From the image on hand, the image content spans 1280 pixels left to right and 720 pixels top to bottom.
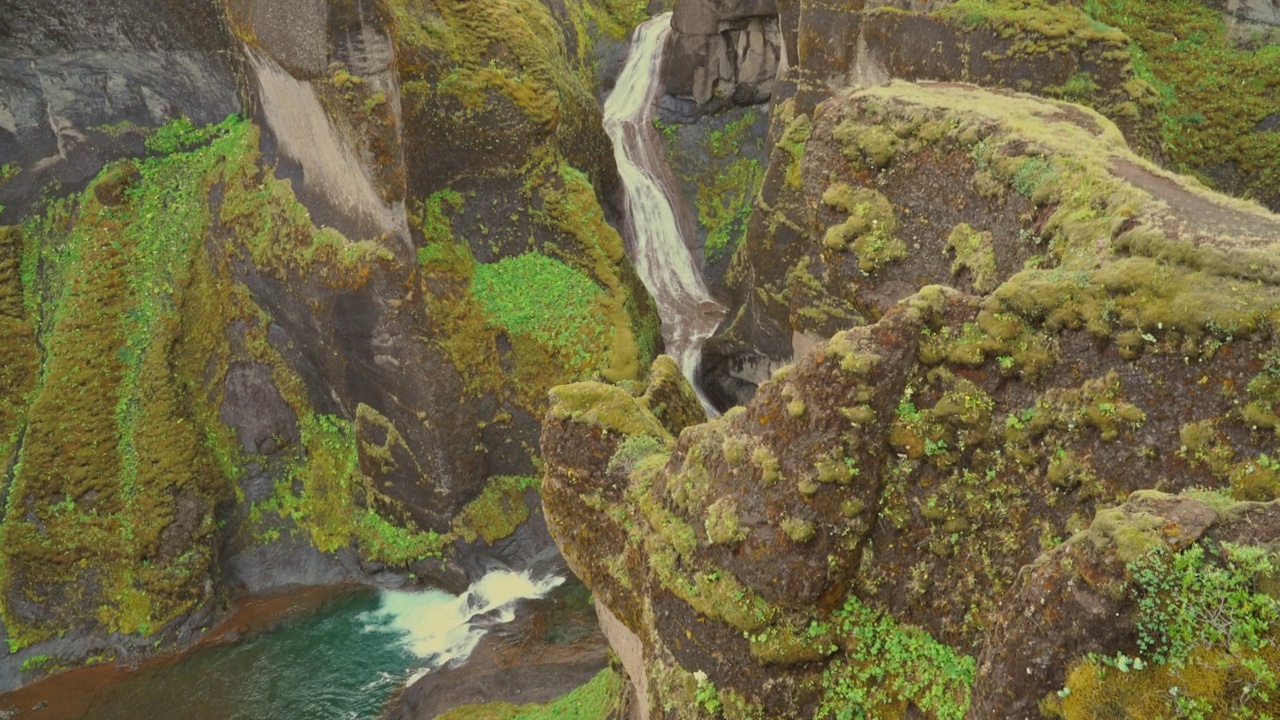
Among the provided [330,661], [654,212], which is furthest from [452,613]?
[654,212]

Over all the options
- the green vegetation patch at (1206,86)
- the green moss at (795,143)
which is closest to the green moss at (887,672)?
the green vegetation patch at (1206,86)

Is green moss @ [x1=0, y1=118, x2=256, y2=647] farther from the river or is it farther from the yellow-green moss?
the yellow-green moss

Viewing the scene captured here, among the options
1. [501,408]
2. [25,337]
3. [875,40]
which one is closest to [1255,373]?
[875,40]

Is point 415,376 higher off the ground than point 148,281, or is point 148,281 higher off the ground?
point 148,281

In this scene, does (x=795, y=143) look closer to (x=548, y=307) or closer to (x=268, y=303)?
(x=548, y=307)

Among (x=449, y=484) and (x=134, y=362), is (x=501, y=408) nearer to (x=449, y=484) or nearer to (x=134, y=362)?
(x=449, y=484)
